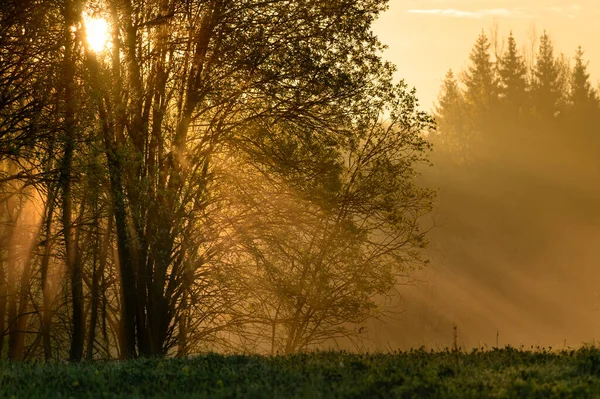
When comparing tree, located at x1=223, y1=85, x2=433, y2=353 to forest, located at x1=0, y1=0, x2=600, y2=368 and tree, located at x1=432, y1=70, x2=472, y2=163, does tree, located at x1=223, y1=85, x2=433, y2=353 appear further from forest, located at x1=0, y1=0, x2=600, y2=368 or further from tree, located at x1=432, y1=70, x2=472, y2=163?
tree, located at x1=432, y1=70, x2=472, y2=163

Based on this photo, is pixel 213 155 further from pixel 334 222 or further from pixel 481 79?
pixel 481 79

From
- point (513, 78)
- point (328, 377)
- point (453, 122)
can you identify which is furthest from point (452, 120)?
point (328, 377)

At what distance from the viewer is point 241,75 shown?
58.1 ft

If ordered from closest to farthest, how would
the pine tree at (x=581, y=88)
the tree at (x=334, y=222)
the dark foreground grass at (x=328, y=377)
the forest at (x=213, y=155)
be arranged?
the dark foreground grass at (x=328, y=377)
the forest at (x=213, y=155)
the tree at (x=334, y=222)
the pine tree at (x=581, y=88)

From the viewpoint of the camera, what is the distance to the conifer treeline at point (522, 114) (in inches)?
3457

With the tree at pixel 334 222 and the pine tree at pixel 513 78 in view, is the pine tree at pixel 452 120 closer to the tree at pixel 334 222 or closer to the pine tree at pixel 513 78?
the pine tree at pixel 513 78

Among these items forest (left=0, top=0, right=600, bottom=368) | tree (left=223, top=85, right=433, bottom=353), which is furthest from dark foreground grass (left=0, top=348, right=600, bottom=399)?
tree (left=223, top=85, right=433, bottom=353)

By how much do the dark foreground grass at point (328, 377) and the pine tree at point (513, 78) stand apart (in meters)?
82.5

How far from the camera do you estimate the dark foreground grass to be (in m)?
8.11

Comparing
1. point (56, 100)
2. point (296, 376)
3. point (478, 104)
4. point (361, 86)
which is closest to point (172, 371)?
point (296, 376)

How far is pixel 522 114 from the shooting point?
293ft

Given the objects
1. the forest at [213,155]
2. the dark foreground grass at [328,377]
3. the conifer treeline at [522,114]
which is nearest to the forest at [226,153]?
the forest at [213,155]

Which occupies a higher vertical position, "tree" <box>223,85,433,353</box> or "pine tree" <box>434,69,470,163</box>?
"pine tree" <box>434,69,470,163</box>

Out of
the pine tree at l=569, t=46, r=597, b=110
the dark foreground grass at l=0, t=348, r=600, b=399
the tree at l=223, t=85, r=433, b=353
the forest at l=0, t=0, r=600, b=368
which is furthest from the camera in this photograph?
the pine tree at l=569, t=46, r=597, b=110
